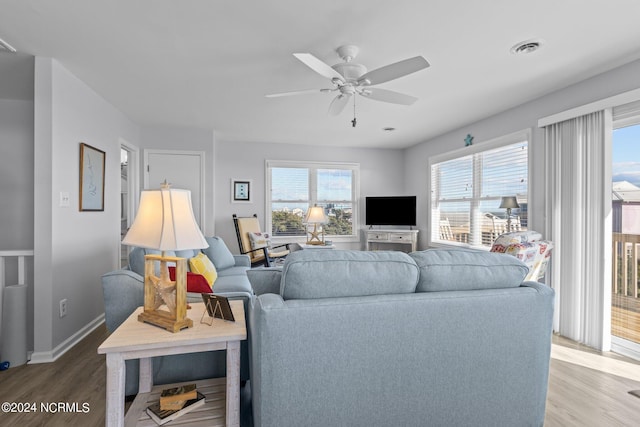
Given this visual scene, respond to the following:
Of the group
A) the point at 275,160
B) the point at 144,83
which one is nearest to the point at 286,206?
the point at 275,160

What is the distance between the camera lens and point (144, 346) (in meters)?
1.36

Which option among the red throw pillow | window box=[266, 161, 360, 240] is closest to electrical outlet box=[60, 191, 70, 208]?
the red throw pillow

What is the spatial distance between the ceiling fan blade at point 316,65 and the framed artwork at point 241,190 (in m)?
3.61

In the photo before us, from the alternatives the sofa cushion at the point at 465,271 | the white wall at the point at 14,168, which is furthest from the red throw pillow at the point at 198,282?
the white wall at the point at 14,168

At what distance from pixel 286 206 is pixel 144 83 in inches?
129

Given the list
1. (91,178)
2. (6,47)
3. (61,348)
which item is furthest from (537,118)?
(61,348)

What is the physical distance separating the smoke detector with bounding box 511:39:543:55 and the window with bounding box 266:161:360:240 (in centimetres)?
392

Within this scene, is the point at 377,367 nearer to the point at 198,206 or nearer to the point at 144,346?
the point at 144,346

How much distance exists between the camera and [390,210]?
615 cm

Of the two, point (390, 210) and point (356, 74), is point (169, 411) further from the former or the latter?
point (390, 210)

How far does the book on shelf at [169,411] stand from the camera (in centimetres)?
149

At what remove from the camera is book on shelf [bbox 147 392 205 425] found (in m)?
1.49

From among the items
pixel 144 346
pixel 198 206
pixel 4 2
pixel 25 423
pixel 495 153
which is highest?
pixel 4 2

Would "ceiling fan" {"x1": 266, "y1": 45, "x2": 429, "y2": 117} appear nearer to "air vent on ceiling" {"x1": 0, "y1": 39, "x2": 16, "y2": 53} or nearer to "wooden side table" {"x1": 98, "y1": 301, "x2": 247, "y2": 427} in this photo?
"wooden side table" {"x1": 98, "y1": 301, "x2": 247, "y2": 427}
